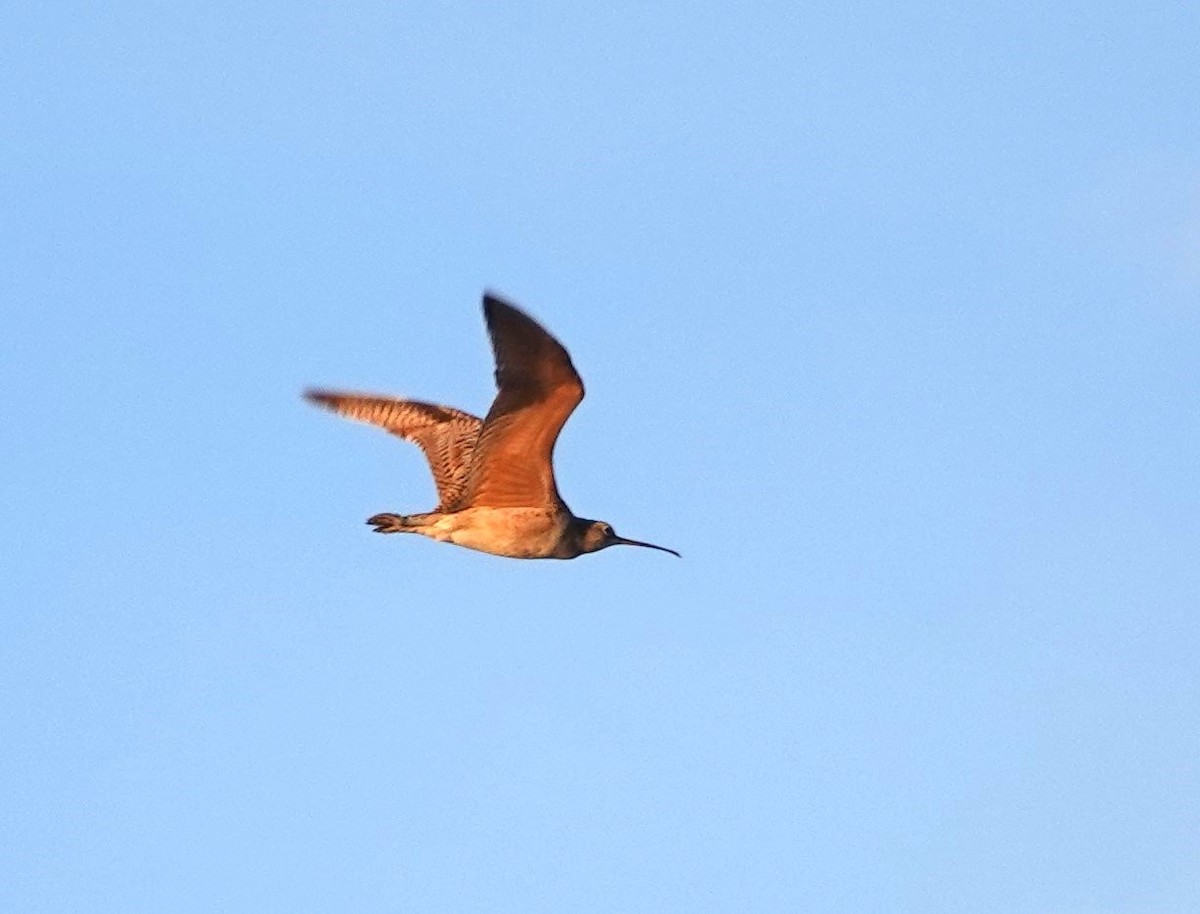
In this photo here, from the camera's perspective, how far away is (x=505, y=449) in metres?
29.6

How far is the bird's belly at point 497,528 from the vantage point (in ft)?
101

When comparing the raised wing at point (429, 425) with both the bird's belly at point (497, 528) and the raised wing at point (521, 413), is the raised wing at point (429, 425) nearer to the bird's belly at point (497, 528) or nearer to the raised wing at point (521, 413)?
the bird's belly at point (497, 528)

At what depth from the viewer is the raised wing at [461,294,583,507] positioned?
26984 millimetres

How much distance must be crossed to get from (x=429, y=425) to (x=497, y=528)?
12.0ft

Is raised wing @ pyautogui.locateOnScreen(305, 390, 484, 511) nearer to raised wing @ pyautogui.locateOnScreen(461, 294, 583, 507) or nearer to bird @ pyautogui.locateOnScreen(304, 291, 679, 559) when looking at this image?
bird @ pyautogui.locateOnScreen(304, 291, 679, 559)

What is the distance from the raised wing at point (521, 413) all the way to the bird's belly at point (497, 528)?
0.43ft

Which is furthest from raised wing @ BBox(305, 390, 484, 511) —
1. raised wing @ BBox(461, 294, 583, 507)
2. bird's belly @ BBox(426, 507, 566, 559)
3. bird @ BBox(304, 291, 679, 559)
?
raised wing @ BBox(461, 294, 583, 507)

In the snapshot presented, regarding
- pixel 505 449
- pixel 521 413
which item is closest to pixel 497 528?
pixel 505 449

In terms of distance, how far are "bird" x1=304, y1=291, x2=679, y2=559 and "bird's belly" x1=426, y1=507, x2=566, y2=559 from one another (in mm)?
13

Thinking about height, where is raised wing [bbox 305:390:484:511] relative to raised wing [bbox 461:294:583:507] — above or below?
above

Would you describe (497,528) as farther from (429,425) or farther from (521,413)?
(429,425)

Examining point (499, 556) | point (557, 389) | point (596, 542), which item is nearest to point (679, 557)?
point (596, 542)

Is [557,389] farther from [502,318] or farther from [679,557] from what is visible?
[679,557]

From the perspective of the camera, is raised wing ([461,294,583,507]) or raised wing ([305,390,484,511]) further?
raised wing ([305,390,484,511])
